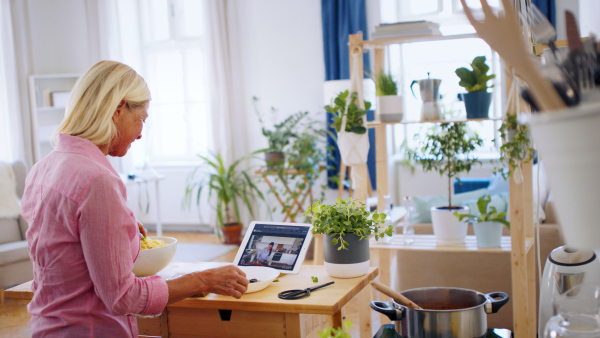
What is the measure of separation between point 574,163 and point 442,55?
6007 millimetres

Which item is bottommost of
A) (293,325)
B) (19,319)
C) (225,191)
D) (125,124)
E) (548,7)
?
(19,319)

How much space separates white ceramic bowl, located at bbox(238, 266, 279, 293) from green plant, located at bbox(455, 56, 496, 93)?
1308 millimetres

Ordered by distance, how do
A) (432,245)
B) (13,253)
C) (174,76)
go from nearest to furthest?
1. (432,245)
2. (13,253)
3. (174,76)

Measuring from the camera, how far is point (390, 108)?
2.75 m

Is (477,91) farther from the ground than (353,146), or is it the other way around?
(477,91)

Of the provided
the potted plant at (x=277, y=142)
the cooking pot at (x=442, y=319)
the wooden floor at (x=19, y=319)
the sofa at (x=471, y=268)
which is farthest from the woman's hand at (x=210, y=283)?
the potted plant at (x=277, y=142)

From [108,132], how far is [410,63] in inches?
210

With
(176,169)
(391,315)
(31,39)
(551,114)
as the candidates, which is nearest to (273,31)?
(176,169)

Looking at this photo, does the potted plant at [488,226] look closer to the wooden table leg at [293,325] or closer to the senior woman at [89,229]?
the wooden table leg at [293,325]

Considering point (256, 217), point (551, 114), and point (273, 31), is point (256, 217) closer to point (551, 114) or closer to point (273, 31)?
point (273, 31)

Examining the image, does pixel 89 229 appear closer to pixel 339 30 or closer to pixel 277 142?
pixel 277 142

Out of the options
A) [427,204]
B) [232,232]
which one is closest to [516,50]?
[427,204]

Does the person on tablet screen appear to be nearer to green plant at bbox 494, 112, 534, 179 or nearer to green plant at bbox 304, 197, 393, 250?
green plant at bbox 304, 197, 393, 250

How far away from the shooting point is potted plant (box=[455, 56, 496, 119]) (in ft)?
8.32
